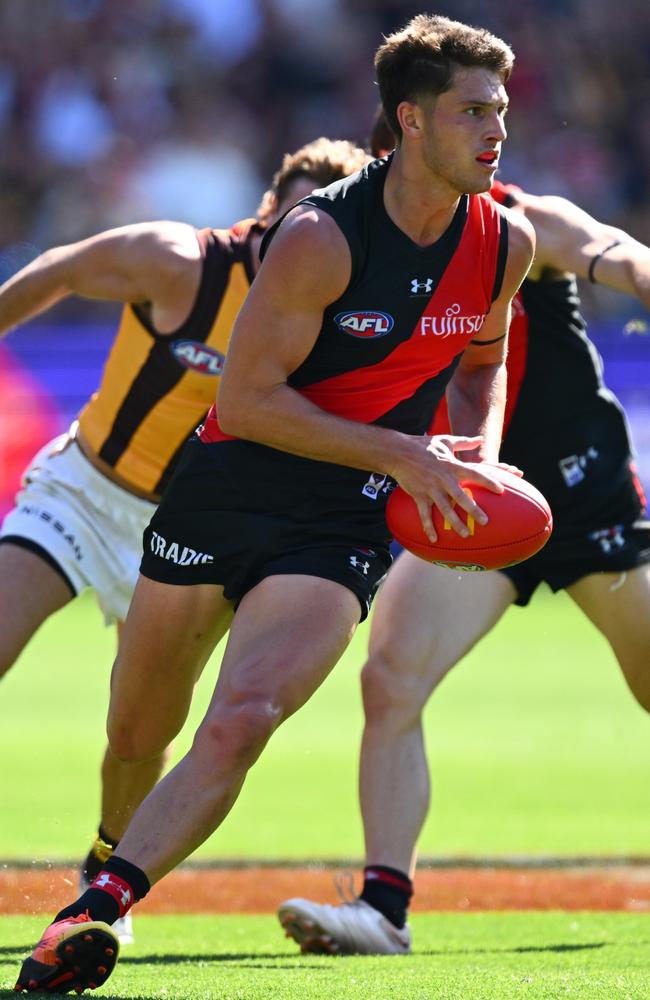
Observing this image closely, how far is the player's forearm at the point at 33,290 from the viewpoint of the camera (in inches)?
209

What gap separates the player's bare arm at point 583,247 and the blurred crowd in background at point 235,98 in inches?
463

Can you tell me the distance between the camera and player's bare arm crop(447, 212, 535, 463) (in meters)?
4.34

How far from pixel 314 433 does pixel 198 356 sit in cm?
161

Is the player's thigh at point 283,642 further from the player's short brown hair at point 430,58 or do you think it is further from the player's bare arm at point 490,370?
the player's short brown hair at point 430,58

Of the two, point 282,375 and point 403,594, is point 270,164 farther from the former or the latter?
point 282,375

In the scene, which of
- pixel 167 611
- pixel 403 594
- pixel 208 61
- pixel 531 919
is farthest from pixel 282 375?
pixel 208 61

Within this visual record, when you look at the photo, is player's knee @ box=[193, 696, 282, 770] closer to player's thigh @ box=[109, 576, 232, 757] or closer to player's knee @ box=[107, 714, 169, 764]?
player's thigh @ box=[109, 576, 232, 757]

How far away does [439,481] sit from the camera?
386cm

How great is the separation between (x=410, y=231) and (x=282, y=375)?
527mm

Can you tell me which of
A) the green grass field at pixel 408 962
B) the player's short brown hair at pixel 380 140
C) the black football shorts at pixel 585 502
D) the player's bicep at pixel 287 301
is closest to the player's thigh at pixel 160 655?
the player's bicep at pixel 287 301

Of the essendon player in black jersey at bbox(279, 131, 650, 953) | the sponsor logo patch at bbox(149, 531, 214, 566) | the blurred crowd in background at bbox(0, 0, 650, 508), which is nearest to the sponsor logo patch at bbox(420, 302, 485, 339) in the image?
the sponsor logo patch at bbox(149, 531, 214, 566)

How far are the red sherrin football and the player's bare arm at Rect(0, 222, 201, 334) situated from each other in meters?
1.56

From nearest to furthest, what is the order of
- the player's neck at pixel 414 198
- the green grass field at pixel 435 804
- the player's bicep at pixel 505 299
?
1. the player's neck at pixel 414 198
2. the player's bicep at pixel 505 299
3. the green grass field at pixel 435 804

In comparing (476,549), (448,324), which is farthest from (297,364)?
(476,549)
